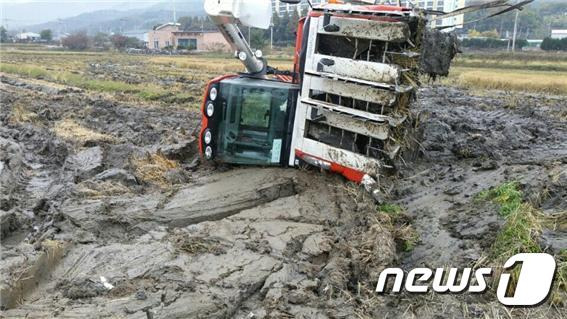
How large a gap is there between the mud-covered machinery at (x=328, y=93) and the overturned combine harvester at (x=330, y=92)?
0.01 metres

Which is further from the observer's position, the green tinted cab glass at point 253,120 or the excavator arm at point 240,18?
the green tinted cab glass at point 253,120

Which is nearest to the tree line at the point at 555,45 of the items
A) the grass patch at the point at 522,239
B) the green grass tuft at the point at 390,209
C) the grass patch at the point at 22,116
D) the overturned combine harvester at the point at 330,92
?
the grass patch at the point at 22,116

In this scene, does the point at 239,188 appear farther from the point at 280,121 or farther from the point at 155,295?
the point at 155,295

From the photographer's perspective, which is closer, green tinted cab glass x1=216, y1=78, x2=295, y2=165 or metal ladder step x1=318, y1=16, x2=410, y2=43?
metal ladder step x1=318, y1=16, x2=410, y2=43

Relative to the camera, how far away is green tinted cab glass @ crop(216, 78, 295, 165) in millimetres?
7820

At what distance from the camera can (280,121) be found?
786 centimetres

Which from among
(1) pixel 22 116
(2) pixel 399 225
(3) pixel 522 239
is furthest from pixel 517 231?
(1) pixel 22 116

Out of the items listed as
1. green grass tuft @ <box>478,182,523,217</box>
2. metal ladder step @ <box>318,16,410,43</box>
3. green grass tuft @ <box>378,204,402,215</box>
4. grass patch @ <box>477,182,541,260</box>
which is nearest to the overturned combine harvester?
metal ladder step @ <box>318,16,410,43</box>

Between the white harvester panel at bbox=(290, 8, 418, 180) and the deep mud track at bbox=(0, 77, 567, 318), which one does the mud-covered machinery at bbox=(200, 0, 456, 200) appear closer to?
the white harvester panel at bbox=(290, 8, 418, 180)

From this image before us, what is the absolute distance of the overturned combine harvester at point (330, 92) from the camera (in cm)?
673

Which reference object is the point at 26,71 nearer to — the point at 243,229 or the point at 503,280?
the point at 243,229

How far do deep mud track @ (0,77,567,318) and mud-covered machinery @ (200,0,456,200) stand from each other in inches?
15.4

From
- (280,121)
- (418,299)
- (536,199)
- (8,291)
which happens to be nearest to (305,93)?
(280,121)

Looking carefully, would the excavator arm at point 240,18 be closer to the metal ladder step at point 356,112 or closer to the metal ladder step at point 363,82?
the metal ladder step at point 363,82
